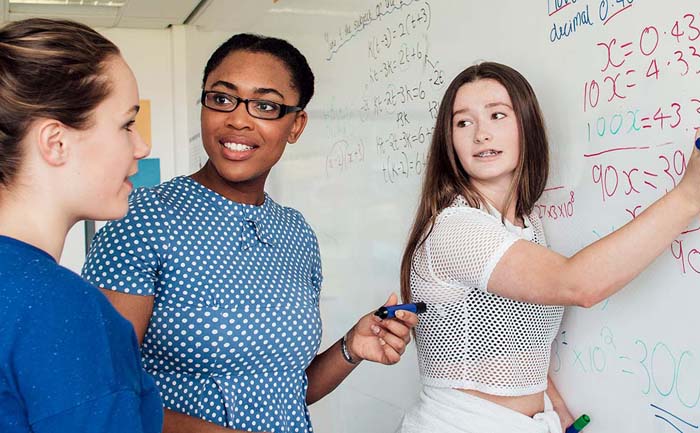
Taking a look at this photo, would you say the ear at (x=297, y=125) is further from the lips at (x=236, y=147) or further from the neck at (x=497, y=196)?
the neck at (x=497, y=196)

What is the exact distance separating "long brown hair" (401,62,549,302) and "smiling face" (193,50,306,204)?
0.26m

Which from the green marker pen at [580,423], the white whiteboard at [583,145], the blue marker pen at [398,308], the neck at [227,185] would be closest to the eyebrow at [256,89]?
the neck at [227,185]

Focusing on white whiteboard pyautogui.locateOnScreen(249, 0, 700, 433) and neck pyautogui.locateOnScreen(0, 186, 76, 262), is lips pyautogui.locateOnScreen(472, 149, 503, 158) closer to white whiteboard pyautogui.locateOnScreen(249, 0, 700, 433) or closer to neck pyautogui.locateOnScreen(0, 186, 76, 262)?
white whiteboard pyautogui.locateOnScreen(249, 0, 700, 433)

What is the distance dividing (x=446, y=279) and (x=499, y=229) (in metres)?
0.13

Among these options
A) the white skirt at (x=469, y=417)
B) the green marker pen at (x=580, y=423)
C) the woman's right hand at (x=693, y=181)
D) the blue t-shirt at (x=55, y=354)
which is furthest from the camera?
the green marker pen at (x=580, y=423)

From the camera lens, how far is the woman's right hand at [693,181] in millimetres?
1047

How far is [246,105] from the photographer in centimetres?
133

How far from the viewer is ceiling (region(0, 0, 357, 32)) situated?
3100mm

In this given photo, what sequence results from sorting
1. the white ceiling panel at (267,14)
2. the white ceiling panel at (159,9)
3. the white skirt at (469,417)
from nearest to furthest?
1. the white skirt at (469,417)
2. the white ceiling panel at (267,14)
3. the white ceiling panel at (159,9)

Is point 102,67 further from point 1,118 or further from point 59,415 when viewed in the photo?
point 59,415

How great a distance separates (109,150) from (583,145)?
2.89 feet

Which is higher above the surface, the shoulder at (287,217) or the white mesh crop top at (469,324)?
the shoulder at (287,217)

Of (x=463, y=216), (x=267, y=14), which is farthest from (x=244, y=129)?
(x=267, y=14)

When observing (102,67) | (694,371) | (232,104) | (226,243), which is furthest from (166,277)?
(694,371)
